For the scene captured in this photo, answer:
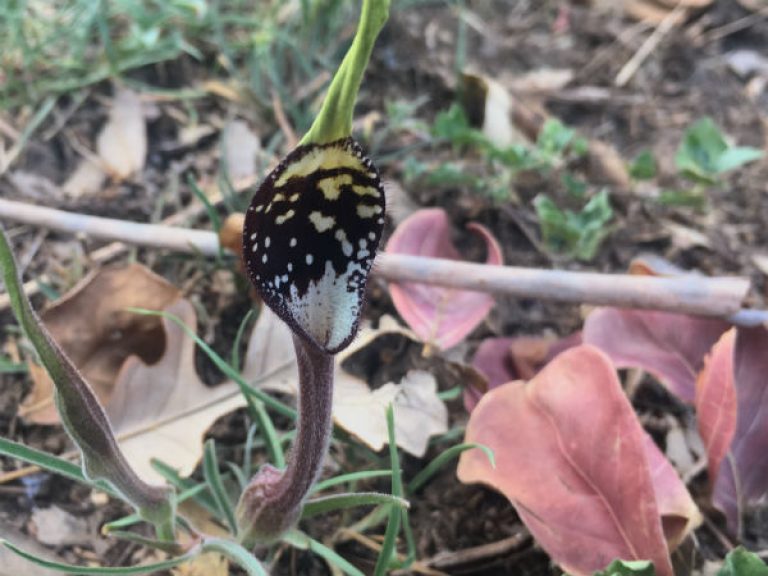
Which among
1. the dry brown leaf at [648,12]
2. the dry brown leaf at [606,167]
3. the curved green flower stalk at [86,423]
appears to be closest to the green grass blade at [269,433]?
the curved green flower stalk at [86,423]

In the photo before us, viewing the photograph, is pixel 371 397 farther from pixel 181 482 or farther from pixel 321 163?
pixel 321 163

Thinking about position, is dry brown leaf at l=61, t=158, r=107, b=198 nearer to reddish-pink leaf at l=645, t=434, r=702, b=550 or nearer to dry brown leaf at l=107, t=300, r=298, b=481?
dry brown leaf at l=107, t=300, r=298, b=481

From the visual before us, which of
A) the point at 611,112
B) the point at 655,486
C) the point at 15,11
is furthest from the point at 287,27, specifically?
the point at 655,486

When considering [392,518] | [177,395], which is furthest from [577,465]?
[177,395]

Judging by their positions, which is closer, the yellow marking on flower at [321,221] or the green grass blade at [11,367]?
the yellow marking on flower at [321,221]

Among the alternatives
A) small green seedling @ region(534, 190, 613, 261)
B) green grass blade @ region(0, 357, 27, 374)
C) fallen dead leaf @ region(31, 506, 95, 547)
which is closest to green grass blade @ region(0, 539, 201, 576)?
fallen dead leaf @ region(31, 506, 95, 547)

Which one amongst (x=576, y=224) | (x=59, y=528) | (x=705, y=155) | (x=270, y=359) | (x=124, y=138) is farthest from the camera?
(x=124, y=138)

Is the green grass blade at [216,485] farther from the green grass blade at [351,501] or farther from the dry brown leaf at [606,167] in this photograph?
the dry brown leaf at [606,167]
